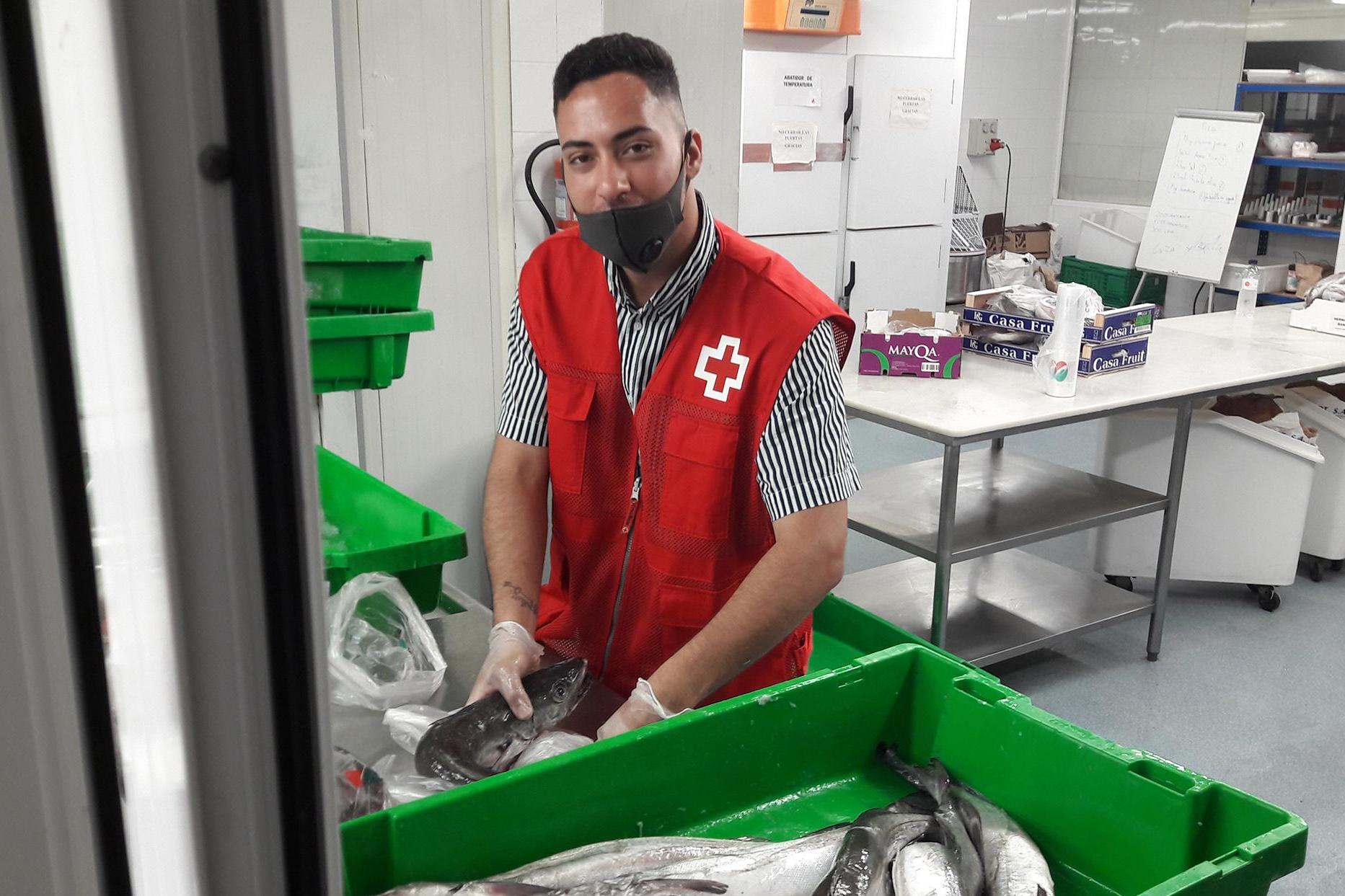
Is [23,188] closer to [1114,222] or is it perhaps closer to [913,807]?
[913,807]

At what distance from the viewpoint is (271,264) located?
349 millimetres

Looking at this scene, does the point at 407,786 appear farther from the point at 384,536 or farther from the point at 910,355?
the point at 910,355

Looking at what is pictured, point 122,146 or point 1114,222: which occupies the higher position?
point 122,146

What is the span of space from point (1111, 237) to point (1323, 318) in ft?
12.1

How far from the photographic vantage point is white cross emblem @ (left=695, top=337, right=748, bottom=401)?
5.50 ft

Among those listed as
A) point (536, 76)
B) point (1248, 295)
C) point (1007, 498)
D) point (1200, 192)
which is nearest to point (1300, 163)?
point (1200, 192)

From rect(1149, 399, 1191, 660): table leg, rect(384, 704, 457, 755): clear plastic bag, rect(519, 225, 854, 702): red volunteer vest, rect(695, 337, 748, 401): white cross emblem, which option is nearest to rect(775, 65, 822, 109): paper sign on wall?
rect(1149, 399, 1191, 660): table leg

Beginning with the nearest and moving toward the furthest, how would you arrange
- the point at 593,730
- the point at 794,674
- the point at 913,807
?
the point at 913,807 → the point at 593,730 → the point at 794,674

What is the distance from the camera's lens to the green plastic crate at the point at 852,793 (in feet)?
3.80

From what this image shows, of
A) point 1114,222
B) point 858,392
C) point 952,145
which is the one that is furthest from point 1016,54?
point 858,392

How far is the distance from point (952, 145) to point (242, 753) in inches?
266

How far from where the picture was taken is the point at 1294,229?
699 centimetres

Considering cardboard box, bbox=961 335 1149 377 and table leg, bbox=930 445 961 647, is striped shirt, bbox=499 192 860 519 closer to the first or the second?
table leg, bbox=930 445 961 647

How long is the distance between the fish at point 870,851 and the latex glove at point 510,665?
47 cm
